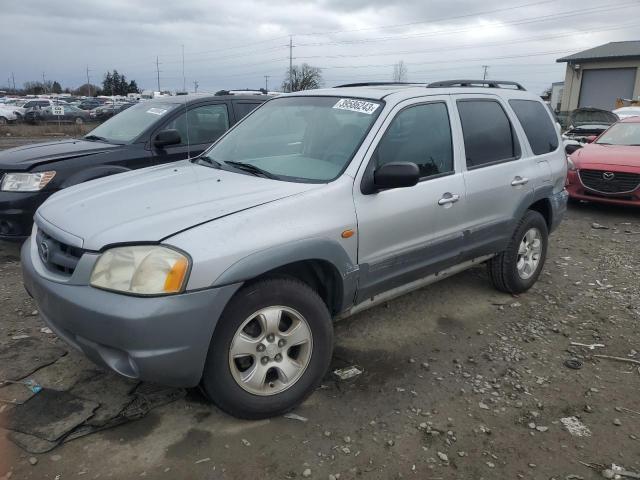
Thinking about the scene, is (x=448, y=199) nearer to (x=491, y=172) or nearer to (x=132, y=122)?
(x=491, y=172)

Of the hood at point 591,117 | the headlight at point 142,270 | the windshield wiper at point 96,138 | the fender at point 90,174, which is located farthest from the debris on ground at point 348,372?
the hood at point 591,117

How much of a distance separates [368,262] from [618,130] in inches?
323

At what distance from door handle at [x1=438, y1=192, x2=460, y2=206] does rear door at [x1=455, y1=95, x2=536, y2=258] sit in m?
0.18

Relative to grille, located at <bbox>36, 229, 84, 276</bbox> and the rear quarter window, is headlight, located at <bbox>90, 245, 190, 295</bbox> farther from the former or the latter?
the rear quarter window

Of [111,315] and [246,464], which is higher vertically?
[111,315]

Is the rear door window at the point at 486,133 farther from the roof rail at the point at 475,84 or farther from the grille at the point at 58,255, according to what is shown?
the grille at the point at 58,255

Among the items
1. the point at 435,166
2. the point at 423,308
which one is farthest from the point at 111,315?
the point at 423,308

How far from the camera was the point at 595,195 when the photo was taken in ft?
27.5

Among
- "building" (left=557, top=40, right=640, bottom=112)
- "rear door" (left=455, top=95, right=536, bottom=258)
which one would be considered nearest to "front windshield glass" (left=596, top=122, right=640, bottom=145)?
"rear door" (left=455, top=95, right=536, bottom=258)

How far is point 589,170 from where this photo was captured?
837 cm

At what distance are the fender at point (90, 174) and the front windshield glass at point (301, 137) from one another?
1903mm

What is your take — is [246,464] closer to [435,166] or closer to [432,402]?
[432,402]

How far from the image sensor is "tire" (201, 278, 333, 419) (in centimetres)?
269

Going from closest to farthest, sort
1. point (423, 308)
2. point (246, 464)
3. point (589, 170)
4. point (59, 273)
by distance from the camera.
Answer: point (246, 464)
point (59, 273)
point (423, 308)
point (589, 170)
